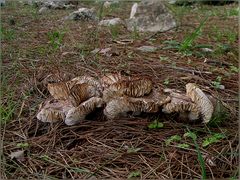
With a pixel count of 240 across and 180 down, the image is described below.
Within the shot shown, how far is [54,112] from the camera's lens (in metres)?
2.31

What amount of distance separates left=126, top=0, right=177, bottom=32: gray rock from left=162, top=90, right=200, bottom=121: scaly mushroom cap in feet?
8.67

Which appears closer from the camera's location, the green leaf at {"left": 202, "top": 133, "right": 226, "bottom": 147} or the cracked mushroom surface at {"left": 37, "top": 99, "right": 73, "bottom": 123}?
the green leaf at {"left": 202, "top": 133, "right": 226, "bottom": 147}

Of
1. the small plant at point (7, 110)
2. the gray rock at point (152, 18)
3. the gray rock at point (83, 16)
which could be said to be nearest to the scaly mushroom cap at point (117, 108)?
the small plant at point (7, 110)

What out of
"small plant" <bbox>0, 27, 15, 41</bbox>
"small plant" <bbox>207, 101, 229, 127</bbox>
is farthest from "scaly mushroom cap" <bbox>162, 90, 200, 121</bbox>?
"small plant" <bbox>0, 27, 15, 41</bbox>

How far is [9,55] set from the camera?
12.4ft

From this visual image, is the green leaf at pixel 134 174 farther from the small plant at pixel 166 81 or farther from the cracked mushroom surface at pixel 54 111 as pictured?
the small plant at pixel 166 81

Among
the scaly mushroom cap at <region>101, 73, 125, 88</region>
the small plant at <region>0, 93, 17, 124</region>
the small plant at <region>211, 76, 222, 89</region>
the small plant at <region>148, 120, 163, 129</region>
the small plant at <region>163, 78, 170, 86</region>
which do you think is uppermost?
the scaly mushroom cap at <region>101, 73, 125, 88</region>

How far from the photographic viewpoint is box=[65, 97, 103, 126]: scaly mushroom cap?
2.23m

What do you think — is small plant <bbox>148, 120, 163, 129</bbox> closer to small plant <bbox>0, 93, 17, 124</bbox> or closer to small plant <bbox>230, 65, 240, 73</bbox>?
small plant <bbox>0, 93, 17, 124</bbox>

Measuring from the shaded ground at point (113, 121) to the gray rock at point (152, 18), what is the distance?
197 millimetres

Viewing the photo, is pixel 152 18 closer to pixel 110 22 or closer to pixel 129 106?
pixel 110 22

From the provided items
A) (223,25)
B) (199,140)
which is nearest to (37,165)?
(199,140)

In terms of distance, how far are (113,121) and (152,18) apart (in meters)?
2.86

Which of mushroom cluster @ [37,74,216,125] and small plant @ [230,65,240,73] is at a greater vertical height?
mushroom cluster @ [37,74,216,125]
